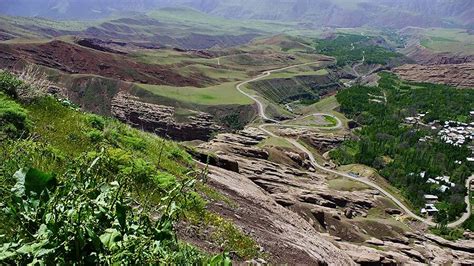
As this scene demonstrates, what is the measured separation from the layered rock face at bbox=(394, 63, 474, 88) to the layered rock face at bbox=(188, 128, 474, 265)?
125 m

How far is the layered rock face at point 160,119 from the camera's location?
95.4m

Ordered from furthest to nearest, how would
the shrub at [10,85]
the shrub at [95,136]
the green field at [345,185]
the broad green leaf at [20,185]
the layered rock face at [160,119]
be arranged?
1. the layered rock face at [160,119]
2. the green field at [345,185]
3. the shrub at [10,85]
4. the shrub at [95,136]
5. the broad green leaf at [20,185]

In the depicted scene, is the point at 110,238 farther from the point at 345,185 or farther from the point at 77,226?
the point at 345,185

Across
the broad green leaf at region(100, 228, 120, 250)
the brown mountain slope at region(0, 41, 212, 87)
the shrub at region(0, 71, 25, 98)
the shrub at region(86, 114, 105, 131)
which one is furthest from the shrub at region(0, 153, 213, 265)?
the brown mountain slope at region(0, 41, 212, 87)

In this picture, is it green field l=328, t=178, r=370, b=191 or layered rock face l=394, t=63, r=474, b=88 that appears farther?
layered rock face l=394, t=63, r=474, b=88

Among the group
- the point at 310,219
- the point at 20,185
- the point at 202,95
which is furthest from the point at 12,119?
the point at 202,95

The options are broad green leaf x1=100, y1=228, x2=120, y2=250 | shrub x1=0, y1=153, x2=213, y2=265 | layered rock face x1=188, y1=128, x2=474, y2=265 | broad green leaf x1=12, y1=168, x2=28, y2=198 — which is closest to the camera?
shrub x1=0, y1=153, x2=213, y2=265

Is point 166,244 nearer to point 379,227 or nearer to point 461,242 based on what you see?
point 379,227

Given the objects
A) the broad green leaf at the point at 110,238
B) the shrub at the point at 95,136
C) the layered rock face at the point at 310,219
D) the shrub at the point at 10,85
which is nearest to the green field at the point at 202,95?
the layered rock face at the point at 310,219

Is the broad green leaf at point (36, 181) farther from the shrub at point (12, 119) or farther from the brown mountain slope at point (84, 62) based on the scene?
the brown mountain slope at point (84, 62)

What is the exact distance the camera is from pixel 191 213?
11.0 m

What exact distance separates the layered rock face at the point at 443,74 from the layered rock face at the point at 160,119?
4400 inches

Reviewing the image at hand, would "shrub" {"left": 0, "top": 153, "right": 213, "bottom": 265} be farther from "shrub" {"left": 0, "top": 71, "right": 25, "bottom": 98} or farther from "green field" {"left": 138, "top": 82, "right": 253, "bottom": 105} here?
"green field" {"left": 138, "top": 82, "right": 253, "bottom": 105}

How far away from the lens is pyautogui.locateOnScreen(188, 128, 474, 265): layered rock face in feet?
48.2
